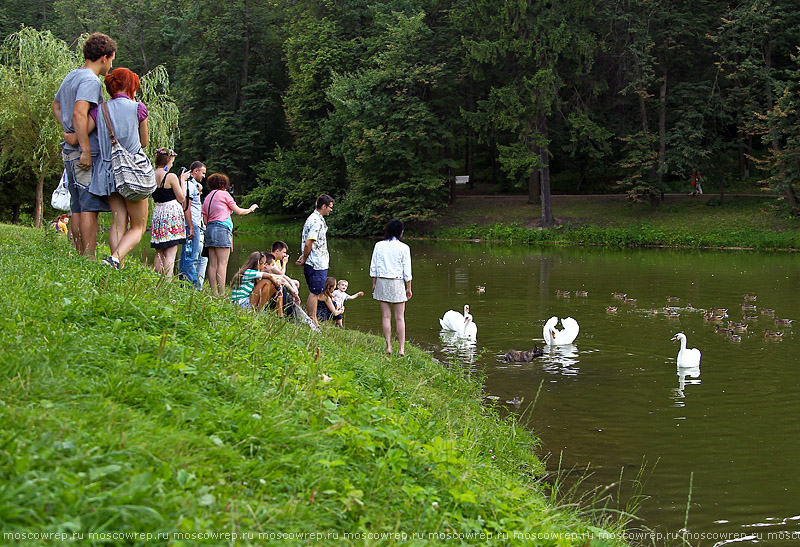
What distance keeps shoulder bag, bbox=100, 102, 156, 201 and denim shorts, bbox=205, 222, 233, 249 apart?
360 cm

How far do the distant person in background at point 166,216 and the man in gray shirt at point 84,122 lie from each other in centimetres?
151

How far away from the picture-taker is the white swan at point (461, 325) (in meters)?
14.7

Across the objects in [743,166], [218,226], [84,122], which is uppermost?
[743,166]

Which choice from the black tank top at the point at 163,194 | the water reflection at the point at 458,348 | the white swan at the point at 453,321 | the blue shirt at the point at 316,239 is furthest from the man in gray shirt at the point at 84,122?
the white swan at the point at 453,321

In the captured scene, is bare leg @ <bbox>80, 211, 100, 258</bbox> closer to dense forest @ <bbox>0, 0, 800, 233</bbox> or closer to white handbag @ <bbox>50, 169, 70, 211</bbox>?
white handbag @ <bbox>50, 169, 70, 211</bbox>

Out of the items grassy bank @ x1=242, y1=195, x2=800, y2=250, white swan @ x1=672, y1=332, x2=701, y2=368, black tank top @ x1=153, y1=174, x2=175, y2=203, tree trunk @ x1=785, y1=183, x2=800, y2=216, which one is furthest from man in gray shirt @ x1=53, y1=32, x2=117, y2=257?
tree trunk @ x1=785, y1=183, x2=800, y2=216

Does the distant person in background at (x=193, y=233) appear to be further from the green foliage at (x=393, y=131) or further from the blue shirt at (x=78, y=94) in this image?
the green foliage at (x=393, y=131)

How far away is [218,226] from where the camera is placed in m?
11.2

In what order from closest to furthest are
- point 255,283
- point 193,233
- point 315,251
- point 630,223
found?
1. point 255,283
2. point 193,233
3. point 315,251
4. point 630,223

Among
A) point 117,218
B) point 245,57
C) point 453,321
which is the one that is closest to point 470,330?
point 453,321

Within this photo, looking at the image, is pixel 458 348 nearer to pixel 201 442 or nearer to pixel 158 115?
pixel 201 442

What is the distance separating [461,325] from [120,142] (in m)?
8.62

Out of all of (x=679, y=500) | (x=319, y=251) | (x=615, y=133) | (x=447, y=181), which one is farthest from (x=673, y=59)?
(x=679, y=500)

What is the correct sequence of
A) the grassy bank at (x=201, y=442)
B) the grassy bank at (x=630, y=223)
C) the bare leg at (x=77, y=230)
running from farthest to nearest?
the grassy bank at (x=630, y=223) → the bare leg at (x=77, y=230) → the grassy bank at (x=201, y=442)
